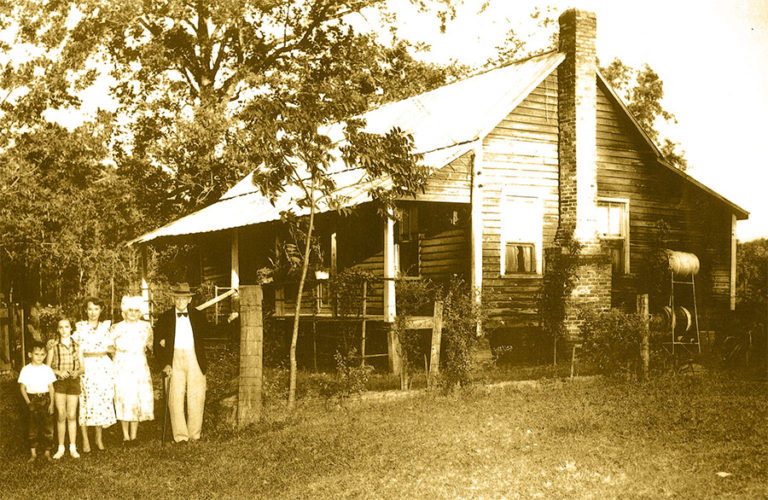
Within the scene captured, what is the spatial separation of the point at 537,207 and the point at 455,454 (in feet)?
34.4

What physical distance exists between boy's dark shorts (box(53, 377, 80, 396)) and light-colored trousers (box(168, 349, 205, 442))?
107cm

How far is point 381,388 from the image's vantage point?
13.3m

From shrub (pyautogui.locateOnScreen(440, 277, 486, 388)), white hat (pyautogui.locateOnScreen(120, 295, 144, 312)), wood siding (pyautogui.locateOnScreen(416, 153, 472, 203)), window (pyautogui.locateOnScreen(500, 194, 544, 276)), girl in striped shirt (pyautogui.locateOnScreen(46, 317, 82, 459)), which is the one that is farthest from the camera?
window (pyautogui.locateOnScreen(500, 194, 544, 276))

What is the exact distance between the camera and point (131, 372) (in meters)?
10.3

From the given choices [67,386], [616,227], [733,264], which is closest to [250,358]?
[67,386]

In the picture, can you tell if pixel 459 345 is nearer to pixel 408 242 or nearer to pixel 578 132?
pixel 408 242

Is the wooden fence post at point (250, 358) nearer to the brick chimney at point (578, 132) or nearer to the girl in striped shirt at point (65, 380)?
the girl in striped shirt at point (65, 380)

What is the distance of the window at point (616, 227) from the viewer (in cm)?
1906

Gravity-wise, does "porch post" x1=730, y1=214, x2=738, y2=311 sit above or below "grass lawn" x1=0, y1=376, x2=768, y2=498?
above

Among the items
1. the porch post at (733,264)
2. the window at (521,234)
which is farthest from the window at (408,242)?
the porch post at (733,264)

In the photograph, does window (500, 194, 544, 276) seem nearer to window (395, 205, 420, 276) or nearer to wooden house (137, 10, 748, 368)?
wooden house (137, 10, 748, 368)

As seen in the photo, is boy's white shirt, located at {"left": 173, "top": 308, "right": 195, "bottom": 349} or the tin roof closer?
boy's white shirt, located at {"left": 173, "top": 308, "right": 195, "bottom": 349}

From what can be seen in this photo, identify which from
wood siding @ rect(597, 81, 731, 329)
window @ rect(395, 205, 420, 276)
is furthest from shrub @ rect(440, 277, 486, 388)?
wood siding @ rect(597, 81, 731, 329)

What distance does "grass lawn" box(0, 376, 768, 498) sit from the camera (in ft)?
24.8
